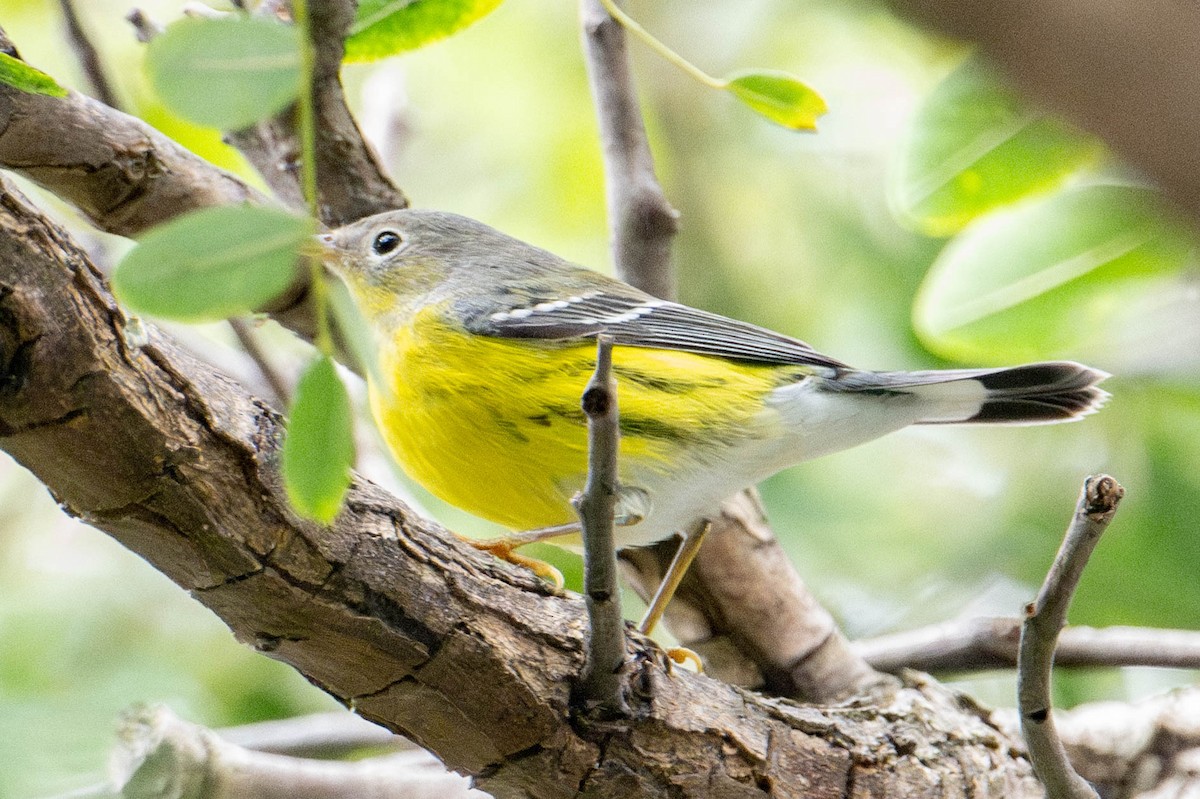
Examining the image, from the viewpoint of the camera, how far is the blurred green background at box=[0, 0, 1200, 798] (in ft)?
11.9

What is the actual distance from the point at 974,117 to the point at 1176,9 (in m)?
2.40

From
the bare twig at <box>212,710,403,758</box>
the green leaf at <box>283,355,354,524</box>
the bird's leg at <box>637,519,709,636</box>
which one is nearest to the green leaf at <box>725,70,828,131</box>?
the bird's leg at <box>637,519,709,636</box>

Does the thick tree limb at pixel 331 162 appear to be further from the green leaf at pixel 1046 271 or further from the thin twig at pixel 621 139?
the green leaf at pixel 1046 271

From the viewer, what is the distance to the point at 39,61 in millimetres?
4625

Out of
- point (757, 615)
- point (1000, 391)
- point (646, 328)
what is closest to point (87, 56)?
point (646, 328)

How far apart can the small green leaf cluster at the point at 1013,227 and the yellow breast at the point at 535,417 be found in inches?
24.8

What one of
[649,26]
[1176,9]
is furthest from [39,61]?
[1176,9]

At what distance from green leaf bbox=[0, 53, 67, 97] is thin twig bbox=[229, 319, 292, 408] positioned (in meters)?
1.73

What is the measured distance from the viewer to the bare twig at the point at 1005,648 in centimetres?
293

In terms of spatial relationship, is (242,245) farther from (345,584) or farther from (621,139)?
(621,139)

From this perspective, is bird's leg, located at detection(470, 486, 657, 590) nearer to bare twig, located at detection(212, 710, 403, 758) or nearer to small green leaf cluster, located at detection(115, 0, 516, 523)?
bare twig, located at detection(212, 710, 403, 758)

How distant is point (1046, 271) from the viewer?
304cm

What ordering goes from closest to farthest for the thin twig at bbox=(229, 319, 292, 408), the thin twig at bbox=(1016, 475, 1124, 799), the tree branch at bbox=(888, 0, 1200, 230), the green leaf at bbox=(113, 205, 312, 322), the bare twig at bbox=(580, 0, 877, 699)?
1. the tree branch at bbox=(888, 0, 1200, 230)
2. the green leaf at bbox=(113, 205, 312, 322)
3. the thin twig at bbox=(1016, 475, 1124, 799)
4. the bare twig at bbox=(580, 0, 877, 699)
5. the thin twig at bbox=(229, 319, 292, 408)

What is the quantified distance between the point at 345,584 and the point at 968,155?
2.12 metres
